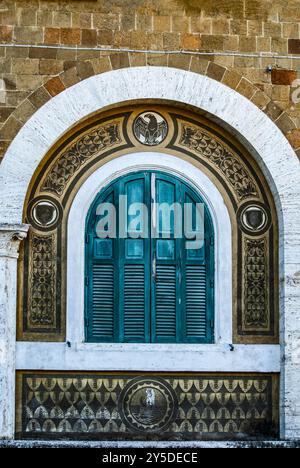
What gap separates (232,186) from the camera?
544 inches

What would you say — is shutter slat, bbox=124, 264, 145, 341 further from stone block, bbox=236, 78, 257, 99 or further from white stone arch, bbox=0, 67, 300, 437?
stone block, bbox=236, 78, 257, 99

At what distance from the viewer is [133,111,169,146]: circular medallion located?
13781 millimetres

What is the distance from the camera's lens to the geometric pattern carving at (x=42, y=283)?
13.5m

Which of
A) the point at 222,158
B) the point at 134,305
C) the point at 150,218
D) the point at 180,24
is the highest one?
the point at 180,24

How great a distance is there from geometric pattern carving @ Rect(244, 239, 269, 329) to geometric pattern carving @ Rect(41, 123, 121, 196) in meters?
1.76

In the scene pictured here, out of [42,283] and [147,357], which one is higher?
[42,283]

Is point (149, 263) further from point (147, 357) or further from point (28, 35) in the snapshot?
point (28, 35)

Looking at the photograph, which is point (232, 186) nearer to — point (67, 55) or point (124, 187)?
point (124, 187)

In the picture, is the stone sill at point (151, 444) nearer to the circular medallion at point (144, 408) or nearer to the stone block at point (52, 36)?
the circular medallion at point (144, 408)

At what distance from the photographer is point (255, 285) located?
45.0ft

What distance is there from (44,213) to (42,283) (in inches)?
28.0

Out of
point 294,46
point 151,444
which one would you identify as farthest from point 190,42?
point 151,444

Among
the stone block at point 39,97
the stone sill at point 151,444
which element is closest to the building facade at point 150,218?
the stone block at point 39,97
